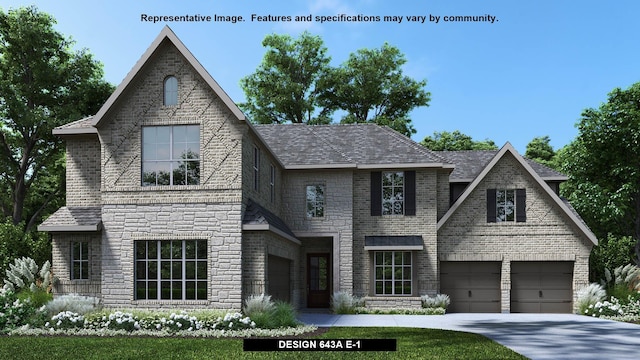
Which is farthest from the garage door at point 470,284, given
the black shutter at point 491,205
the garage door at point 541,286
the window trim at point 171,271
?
the window trim at point 171,271

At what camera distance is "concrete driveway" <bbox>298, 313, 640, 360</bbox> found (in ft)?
45.9

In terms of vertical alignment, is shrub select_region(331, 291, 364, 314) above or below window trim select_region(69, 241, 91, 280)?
below

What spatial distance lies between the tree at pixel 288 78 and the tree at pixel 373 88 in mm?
1253

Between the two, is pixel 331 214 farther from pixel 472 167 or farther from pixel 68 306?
pixel 68 306

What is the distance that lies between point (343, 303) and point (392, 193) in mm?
5056

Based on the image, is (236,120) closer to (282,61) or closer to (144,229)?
(144,229)

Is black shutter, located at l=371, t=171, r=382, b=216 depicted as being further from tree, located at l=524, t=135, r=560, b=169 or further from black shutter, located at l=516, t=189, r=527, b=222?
tree, located at l=524, t=135, r=560, b=169

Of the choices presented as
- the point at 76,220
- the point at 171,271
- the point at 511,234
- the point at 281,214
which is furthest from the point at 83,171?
the point at 511,234

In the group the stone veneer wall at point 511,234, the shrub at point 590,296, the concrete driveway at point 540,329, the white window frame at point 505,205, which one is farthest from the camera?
the white window frame at point 505,205

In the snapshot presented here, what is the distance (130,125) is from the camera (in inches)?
783

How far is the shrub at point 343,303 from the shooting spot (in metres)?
25.2

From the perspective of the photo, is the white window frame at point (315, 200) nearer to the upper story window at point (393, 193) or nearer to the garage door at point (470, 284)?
the upper story window at point (393, 193)

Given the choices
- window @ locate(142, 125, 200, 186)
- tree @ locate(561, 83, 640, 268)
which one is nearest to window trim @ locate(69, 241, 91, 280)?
window @ locate(142, 125, 200, 186)

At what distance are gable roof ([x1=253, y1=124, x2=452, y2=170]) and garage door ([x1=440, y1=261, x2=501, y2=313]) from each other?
14.4 feet
